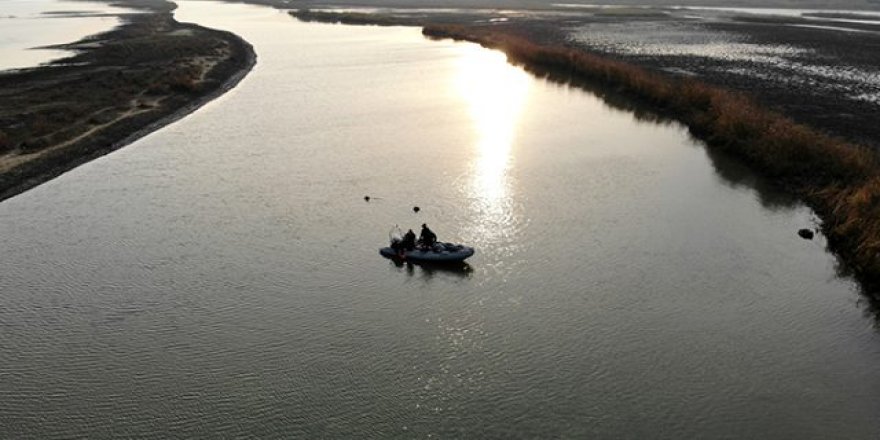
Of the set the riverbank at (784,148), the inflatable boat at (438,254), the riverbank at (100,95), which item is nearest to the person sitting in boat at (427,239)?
the inflatable boat at (438,254)

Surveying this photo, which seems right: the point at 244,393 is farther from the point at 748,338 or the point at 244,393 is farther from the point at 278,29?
the point at 278,29

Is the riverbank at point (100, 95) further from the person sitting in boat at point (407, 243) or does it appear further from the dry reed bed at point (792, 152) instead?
the dry reed bed at point (792, 152)

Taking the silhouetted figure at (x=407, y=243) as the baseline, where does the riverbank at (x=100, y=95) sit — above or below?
above

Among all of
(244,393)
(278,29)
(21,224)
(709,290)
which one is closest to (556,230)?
(709,290)

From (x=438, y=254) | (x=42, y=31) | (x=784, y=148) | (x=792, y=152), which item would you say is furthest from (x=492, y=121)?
(x=42, y=31)

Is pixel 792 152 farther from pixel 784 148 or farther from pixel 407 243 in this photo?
pixel 407 243

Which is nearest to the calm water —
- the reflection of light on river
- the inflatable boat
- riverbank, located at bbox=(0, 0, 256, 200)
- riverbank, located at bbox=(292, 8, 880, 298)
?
the reflection of light on river

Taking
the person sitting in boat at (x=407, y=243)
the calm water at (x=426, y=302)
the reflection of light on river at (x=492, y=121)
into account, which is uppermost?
the reflection of light on river at (x=492, y=121)
